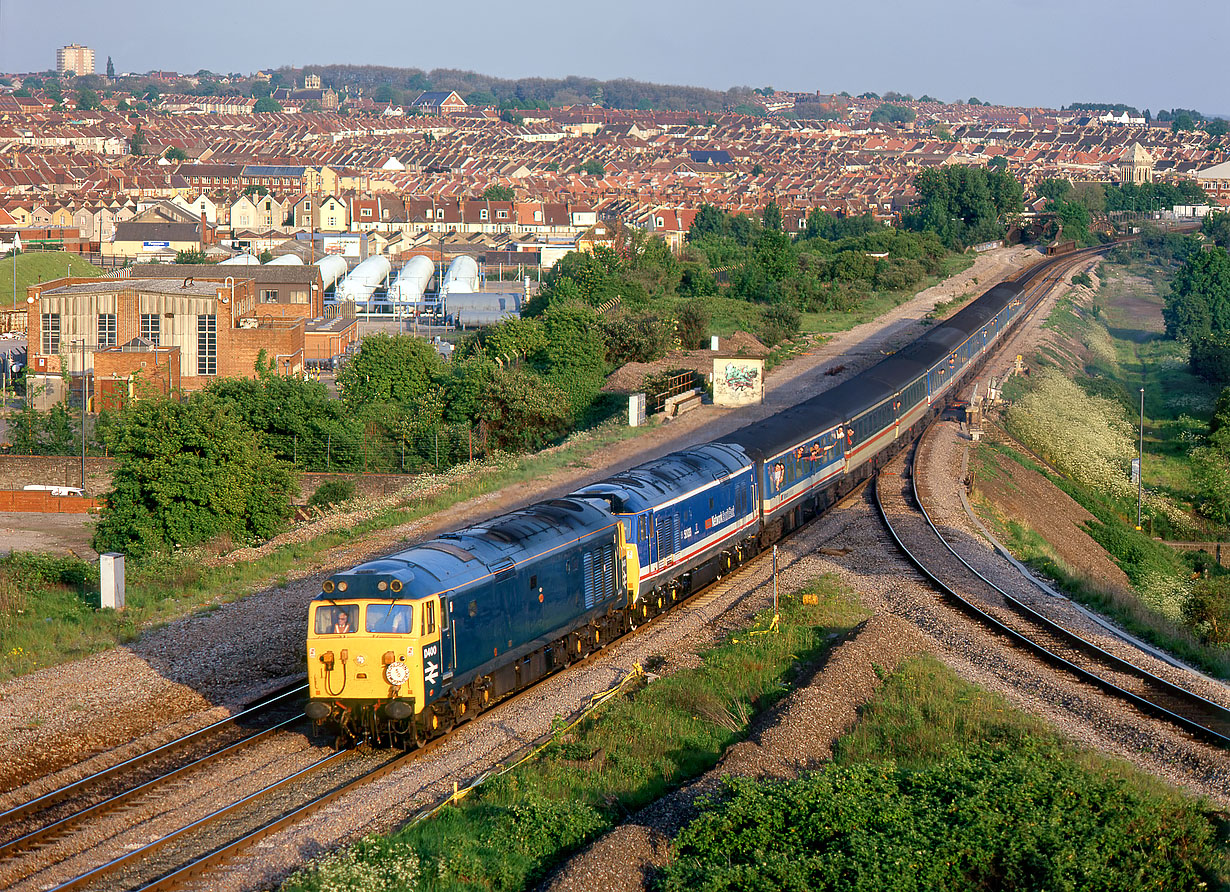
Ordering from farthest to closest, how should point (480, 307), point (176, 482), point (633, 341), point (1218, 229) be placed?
1. point (1218, 229)
2. point (480, 307)
3. point (633, 341)
4. point (176, 482)

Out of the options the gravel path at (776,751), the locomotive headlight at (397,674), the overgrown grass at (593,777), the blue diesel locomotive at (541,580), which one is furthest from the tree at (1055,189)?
the locomotive headlight at (397,674)

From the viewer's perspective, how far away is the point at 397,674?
51.2ft

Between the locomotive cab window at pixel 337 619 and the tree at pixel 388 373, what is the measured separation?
1324 inches

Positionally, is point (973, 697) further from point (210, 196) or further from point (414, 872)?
point (210, 196)

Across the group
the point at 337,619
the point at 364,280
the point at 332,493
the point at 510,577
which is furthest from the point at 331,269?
the point at 337,619

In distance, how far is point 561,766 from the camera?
51.4 ft

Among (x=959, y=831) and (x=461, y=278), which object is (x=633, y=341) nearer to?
(x=959, y=831)

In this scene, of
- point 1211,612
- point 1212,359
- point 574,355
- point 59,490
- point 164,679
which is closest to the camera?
point 164,679

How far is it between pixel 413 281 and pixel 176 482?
230 feet

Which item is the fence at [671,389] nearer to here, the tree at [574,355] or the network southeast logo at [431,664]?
the tree at [574,355]

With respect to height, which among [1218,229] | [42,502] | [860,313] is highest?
[1218,229]

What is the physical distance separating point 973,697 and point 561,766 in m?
6.11

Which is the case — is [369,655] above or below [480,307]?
above

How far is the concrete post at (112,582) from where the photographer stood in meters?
23.4
